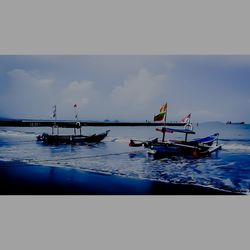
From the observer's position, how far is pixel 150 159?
4.30m

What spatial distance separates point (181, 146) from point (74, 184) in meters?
1.74

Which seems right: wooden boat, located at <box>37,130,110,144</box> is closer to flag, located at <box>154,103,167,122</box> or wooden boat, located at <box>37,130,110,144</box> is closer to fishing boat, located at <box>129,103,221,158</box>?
fishing boat, located at <box>129,103,221,158</box>

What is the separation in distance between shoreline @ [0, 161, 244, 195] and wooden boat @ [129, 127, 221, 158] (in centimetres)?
79

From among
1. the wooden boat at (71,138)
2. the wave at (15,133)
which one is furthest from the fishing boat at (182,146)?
the wave at (15,133)

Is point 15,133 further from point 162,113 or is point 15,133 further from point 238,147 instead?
point 238,147

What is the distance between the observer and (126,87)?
3936mm

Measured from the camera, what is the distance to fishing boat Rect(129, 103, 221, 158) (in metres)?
4.26

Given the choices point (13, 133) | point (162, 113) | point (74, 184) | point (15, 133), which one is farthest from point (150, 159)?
point (13, 133)

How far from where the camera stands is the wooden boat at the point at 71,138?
479 cm

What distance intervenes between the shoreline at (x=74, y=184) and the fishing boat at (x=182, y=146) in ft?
2.60

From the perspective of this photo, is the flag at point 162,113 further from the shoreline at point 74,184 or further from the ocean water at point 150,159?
the shoreline at point 74,184

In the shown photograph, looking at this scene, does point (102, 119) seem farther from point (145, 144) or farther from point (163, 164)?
point (163, 164)

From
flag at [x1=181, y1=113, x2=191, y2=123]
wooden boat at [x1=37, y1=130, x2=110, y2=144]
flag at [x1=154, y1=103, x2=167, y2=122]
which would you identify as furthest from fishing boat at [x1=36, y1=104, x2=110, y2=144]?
flag at [x1=181, y1=113, x2=191, y2=123]

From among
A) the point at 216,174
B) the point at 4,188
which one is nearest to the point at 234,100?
the point at 216,174
